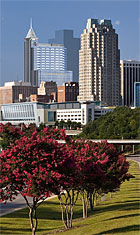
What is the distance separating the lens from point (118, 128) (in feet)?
485

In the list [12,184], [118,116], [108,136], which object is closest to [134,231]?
[12,184]

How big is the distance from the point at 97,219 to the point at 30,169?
36.8ft

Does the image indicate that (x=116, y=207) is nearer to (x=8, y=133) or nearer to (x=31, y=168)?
(x=8, y=133)

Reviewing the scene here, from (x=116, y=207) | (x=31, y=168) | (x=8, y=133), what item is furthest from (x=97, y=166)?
(x=31, y=168)

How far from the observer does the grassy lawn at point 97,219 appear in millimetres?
34375

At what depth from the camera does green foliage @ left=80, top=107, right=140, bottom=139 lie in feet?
467

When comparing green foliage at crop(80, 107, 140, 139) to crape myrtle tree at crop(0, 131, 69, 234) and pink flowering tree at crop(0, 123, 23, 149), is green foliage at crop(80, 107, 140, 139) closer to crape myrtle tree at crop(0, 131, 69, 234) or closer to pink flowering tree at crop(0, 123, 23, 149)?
pink flowering tree at crop(0, 123, 23, 149)

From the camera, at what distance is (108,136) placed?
5684 inches

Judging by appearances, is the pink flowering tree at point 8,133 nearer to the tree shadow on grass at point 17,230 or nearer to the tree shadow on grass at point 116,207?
the tree shadow on grass at point 17,230

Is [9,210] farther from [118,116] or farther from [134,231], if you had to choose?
[118,116]

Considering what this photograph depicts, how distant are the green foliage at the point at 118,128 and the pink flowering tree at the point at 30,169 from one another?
4333 inches

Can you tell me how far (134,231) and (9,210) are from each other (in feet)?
65.9

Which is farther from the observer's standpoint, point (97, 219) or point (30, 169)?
point (97, 219)

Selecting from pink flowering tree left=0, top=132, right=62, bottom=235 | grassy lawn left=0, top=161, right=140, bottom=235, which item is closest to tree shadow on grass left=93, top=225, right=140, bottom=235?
grassy lawn left=0, top=161, right=140, bottom=235
